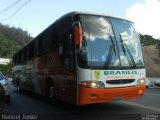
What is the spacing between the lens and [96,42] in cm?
1200

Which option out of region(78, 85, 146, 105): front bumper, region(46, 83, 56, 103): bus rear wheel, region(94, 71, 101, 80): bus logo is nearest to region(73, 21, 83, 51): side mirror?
region(94, 71, 101, 80): bus logo

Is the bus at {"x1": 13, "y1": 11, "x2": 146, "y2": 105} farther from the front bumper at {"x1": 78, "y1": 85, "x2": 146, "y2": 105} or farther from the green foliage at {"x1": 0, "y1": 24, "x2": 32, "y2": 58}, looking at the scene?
the green foliage at {"x1": 0, "y1": 24, "x2": 32, "y2": 58}

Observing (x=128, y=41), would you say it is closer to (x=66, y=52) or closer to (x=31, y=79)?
(x=66, y=52)

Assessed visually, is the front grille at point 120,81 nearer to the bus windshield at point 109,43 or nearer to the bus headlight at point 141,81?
the bus headlight at point 141,81

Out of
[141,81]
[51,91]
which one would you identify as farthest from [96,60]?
[51,91]

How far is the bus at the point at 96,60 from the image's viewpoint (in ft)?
38.0

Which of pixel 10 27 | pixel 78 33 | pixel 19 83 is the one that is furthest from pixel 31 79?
pixel 10 27

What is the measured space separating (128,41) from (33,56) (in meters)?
7.81

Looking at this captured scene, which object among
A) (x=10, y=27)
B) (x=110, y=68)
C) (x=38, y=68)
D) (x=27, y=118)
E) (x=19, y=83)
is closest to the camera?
(x=27, y=118)

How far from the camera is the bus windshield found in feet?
38.7

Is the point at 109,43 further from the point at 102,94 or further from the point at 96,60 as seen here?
the point at 102,94

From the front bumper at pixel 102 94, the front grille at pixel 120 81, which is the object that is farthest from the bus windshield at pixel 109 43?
the front bumper at pixel 102 94

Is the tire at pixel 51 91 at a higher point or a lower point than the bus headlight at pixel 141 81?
lower

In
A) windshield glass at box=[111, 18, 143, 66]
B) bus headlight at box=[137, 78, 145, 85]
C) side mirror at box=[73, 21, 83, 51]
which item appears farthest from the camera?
bus headlight at box=[137, 78, 145, 85]
